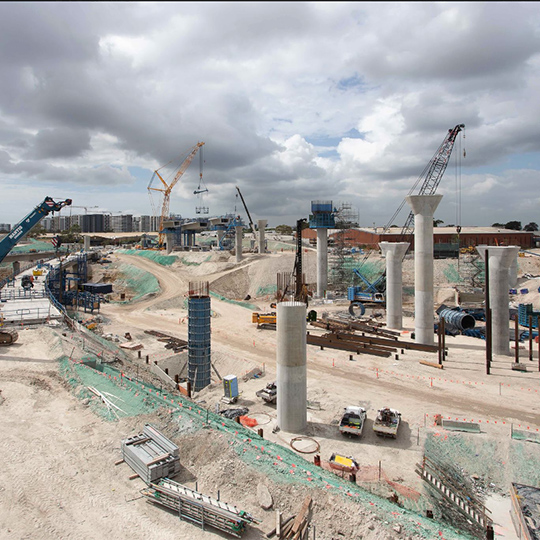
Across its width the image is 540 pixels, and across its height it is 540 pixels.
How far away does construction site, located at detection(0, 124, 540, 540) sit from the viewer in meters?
10.8

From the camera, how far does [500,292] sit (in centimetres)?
2922

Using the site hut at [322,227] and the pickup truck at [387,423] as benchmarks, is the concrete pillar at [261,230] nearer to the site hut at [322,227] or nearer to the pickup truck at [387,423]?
the site hut at [322,227]

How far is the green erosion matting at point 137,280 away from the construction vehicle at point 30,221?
2738cm

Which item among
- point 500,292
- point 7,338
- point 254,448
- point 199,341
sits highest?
point 500,292

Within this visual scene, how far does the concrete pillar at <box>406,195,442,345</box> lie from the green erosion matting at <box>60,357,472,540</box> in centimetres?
1974

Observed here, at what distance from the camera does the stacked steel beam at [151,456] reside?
1206 centimetres

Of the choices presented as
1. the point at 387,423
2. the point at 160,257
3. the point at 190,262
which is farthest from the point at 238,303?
the point at 387,423

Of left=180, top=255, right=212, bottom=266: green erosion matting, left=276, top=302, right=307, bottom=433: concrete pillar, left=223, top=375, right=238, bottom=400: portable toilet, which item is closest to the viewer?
left=276, top=302, right=307, bottom=433: concrete pillar

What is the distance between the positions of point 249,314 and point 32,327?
2301 cm

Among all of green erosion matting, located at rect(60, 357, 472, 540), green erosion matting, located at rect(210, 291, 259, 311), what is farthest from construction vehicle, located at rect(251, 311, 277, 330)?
green erosion matting, located at rect(60, 357, 472, 540)

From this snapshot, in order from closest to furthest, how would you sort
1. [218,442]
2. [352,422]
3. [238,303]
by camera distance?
[218,442], [352,422], [238,303]

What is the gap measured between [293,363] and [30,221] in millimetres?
25106

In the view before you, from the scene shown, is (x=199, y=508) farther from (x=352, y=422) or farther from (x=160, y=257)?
(x=160, y=257)

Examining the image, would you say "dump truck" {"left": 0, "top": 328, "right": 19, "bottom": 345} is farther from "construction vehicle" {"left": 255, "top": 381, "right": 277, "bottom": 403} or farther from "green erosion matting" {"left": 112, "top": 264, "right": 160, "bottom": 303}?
"green erosion matting" {"left": 112, "top": 264, "right": 160, "bottom": 303}
